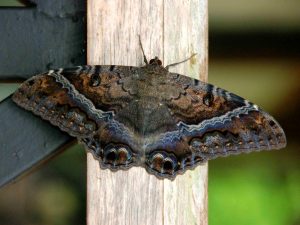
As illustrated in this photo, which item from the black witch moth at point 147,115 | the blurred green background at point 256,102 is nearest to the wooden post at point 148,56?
the black witch moth at point 147,115

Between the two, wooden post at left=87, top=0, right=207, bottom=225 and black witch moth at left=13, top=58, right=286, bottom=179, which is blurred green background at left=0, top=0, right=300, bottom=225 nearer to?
black witch moth at left=13, top=58, right=286, bottom=179

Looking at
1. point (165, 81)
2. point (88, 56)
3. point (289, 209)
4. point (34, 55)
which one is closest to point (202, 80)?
point (165, 81)

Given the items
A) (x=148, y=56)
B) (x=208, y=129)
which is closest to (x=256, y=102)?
(x=208, y=129)

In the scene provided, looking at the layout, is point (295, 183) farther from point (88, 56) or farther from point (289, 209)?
point (88, 56)

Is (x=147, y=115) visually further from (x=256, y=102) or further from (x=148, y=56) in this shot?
(x=256, y=102)

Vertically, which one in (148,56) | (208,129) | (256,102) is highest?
(148,56)

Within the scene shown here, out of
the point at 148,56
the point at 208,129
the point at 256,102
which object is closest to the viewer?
the point at 148,56
